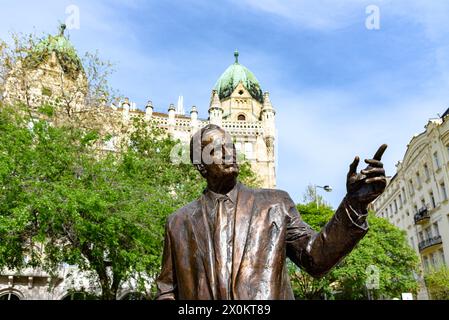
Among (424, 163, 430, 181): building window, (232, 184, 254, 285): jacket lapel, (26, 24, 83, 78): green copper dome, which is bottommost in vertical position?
(232, 184, 254, 285): jacket lapel

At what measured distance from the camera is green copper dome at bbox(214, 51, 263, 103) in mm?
58138

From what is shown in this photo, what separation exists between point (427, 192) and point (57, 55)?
95.4 feet

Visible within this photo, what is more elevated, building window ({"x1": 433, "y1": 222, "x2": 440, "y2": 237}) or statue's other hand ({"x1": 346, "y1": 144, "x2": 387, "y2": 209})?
building window ({"x1": 433, "y1": 222, "x2": 440, "y2": 237})

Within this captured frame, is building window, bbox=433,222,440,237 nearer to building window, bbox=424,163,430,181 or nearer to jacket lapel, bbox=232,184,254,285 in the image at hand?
building window, bbox=424,163,430,181

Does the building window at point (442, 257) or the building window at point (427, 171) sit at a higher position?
the building window at point (427, 171)

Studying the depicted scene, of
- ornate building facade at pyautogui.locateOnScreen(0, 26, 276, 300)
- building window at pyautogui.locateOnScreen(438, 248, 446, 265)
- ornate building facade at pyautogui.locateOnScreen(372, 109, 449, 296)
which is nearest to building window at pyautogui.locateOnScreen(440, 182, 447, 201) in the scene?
ornate building facade at pyautogui.locateOnScreen(372, 109, 449, 296)

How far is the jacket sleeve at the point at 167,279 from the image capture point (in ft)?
8.33

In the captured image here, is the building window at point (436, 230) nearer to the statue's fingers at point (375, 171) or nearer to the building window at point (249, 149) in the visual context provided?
the building window at point (249, 149)

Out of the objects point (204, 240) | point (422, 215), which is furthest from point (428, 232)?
point (204, 240)

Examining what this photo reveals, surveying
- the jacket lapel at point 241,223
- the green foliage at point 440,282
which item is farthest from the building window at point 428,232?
the jacket lapel at point 241,223

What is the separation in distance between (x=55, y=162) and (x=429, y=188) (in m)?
29.2

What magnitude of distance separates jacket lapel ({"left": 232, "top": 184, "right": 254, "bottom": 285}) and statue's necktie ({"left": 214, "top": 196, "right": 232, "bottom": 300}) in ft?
0.14
